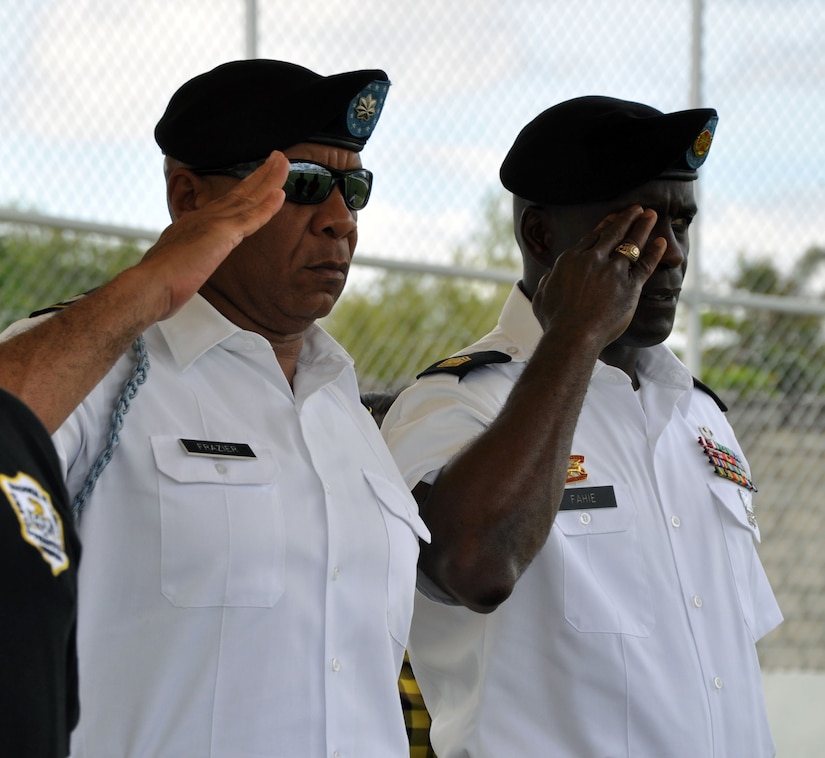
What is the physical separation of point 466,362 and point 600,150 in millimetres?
555

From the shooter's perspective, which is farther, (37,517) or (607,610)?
(607,610)

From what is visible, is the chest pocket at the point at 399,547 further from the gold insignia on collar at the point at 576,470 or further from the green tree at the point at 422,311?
the green tree at the point at 422,311

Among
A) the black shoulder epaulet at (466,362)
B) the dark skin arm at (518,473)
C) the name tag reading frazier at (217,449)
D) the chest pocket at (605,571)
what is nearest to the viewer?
the name tag reading frazier at (217,449)

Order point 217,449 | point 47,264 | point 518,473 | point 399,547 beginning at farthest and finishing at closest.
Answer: point 47,264, point 518,473, point 399,547, point 217,449

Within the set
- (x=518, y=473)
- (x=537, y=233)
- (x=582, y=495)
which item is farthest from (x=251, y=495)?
(x=537, y=233)

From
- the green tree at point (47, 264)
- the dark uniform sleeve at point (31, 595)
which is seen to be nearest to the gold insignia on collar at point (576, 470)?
the dark uniform sleeve at point (31, 595)

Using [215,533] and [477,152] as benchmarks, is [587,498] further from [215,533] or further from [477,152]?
[477,152]

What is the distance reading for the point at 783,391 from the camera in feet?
17.9

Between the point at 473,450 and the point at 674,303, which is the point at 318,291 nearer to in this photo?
the point at 473,450

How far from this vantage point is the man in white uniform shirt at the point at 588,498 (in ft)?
7.73

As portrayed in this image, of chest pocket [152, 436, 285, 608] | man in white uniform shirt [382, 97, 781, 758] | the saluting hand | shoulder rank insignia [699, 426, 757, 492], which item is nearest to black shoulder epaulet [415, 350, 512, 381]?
man in white uniform shirt [382, 97, 781, 758]

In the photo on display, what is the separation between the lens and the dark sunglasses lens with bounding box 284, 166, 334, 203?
2.30 metres

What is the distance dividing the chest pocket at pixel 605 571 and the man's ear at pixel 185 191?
3.03ft

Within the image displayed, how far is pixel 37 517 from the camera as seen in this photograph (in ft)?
3.16
